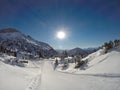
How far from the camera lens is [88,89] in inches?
478

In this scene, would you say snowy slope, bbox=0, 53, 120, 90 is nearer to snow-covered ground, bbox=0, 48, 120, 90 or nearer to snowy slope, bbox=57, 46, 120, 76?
snow-covered ground, bbox=0, 48, 120, 90

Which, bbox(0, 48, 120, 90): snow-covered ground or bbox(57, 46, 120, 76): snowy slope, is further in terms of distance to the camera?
bbox(57, 46, 120, 76): snowy slope

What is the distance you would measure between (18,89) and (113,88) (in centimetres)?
866

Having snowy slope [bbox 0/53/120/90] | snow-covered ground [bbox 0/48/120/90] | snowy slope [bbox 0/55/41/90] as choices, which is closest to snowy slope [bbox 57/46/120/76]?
snow-covered ground [bbox 0/48/120/90]

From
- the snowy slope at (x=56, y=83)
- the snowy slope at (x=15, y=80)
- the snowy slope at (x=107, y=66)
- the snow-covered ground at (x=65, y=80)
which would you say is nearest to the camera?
the snowy slope at (x=15, y=80)

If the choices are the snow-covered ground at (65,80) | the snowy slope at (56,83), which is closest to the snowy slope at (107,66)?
the snow-covered ground at (65,80)

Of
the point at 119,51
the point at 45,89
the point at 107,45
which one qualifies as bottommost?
the point at 45,89

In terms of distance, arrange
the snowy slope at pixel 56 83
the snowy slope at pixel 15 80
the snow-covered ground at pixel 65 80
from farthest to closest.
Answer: the snow-covered ground at pixel 65 80
the snowy slope at pixel 56 83
the snowy slope at pixel 15 80

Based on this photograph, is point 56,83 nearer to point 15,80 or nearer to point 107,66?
point 15,80

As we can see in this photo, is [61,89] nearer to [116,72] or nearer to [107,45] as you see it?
[116,72]

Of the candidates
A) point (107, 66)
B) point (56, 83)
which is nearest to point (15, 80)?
point (56, 83)

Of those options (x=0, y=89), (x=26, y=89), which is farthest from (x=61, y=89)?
(x=0, y=89)

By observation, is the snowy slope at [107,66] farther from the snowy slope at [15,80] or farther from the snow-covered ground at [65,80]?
the snowy slope at [15,80]

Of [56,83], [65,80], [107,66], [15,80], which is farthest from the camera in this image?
[107,66]
